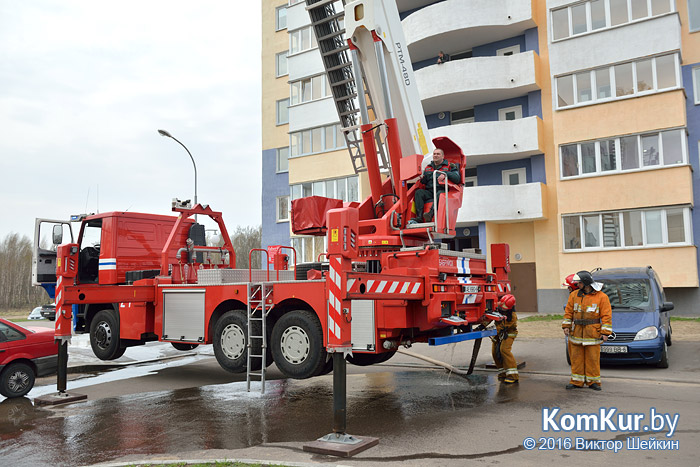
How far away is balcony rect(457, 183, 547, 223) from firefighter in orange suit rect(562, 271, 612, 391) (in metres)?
13.9

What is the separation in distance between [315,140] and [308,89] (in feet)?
9.66

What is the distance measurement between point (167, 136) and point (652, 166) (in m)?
19.2

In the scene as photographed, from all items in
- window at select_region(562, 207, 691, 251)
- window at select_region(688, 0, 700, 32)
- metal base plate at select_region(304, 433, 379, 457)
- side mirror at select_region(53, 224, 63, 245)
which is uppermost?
window at select_region(688, 0, 700, 32)

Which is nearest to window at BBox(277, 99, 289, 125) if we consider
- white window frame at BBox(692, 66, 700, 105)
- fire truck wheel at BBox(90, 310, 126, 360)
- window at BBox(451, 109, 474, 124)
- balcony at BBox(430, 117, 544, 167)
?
window at BBox(451, 109, 474, 124)

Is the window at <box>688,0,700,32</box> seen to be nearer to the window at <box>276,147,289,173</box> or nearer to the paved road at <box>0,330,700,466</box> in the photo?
the paved road at <box>0,330,700,466</box>

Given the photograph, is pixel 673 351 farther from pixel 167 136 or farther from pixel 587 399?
pixel 167 136

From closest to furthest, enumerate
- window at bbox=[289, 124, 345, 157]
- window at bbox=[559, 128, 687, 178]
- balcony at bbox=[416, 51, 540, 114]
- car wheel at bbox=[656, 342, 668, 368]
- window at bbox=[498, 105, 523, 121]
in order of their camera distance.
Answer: car wheel at bbox=[656, 342, 668, 368] < window at bbox=[559, 128, 687, 178] < balcony at bbox=[416, 51, 540, 114] < window at bbox=[498, 105, 523, 121] < window at bbox=[289, 124, 345, 157]

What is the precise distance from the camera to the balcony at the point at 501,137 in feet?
75.7

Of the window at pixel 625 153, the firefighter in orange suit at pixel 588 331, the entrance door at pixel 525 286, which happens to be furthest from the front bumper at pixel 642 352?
the entrance door at pixel 525 286

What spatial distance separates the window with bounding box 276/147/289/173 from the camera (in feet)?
108

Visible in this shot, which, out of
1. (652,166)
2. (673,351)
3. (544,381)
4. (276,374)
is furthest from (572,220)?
(276,374)

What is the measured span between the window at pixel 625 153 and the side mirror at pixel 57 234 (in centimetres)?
1819

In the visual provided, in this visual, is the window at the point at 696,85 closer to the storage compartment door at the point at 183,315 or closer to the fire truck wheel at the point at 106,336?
the storage compartment door at the point at 183,315

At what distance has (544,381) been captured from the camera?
32.0 ft
